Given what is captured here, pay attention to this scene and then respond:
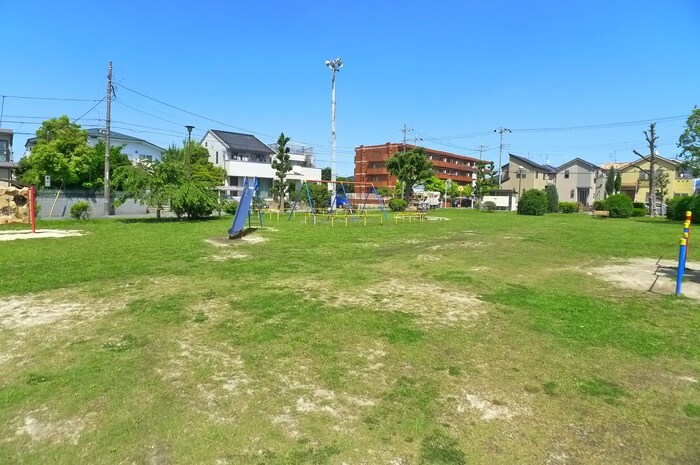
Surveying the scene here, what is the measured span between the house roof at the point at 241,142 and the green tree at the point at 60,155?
1817cm

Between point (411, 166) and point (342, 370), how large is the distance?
34514mm

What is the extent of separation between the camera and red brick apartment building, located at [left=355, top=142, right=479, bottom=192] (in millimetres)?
76625

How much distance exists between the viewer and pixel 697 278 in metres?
7.46

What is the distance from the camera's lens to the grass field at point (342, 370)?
248 centimetres

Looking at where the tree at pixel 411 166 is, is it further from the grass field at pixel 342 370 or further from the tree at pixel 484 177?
the grass field at pixel 342 370

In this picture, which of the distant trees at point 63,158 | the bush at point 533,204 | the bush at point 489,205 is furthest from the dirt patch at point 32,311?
the bush at point 489,205

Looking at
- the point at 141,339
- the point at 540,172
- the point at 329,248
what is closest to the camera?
the point at 141,339

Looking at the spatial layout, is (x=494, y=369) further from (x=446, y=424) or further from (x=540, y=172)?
(x=540, y=172)

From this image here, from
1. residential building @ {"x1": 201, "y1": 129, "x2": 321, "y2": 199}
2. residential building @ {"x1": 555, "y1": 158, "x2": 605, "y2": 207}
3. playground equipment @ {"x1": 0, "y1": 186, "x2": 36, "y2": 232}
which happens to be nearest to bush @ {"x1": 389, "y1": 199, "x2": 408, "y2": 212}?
residential building @ {"x1": 201, "y1": 129, "x2": 321, "y2": 199}

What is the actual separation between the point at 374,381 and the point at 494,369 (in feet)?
3.39

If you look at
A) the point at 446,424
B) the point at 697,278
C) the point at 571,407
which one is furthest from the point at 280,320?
the point at 697,278

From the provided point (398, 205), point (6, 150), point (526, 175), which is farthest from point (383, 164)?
point (6, 150)

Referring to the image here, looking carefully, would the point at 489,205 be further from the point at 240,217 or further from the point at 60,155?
the point at 60,155

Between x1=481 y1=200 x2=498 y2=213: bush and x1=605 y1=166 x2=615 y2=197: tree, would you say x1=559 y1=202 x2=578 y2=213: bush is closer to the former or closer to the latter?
x1=481 y1=200 x2=498 y2=213: bush
